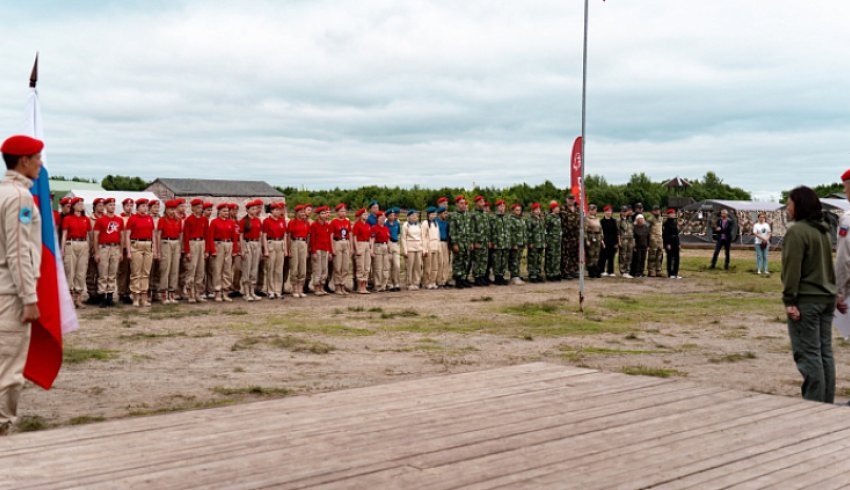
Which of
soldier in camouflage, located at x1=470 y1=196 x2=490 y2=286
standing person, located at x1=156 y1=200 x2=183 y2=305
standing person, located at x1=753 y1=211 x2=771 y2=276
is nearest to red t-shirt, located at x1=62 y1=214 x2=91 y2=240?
standing person, located at x1=156 y1=200 x2=183 y2=305

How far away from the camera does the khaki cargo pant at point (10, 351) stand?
518cm

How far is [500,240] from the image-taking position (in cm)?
2008

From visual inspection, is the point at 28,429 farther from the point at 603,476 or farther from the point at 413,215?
the point at 413,215

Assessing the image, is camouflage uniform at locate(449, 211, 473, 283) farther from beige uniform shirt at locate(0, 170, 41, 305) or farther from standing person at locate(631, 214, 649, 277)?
beige uniform shirt at locate(0, 170, 41, 305)

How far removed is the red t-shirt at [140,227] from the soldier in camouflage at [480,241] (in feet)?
26.0

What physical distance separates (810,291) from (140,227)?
38.4 feet

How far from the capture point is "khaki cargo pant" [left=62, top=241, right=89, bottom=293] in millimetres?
14289

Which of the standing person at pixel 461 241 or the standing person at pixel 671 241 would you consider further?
the standing person at pixel 671 241

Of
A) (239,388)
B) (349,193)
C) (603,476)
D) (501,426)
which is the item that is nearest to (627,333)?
(239,388)

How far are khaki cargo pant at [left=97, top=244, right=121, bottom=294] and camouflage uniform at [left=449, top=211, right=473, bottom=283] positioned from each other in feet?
25.7

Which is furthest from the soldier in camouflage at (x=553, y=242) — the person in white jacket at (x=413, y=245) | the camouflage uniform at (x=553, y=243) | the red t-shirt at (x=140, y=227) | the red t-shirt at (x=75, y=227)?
the red t-shirt at (x=75, y=227)

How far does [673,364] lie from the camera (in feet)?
29.8

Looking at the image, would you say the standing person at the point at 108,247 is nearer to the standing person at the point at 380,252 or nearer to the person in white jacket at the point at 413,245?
the standing person at the point at 380,252

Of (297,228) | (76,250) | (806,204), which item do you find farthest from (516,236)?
(806,204)
